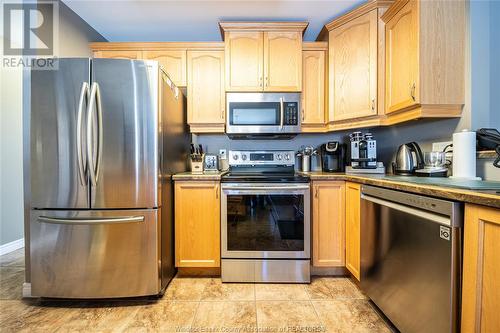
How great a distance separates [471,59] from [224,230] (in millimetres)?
2156

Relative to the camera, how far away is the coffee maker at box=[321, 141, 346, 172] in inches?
88.7

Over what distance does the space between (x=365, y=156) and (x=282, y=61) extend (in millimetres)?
1183

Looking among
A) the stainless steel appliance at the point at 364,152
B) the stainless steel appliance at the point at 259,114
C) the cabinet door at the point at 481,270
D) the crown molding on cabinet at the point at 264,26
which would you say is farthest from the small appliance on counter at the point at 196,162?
the cabinet door at the point at 481,270

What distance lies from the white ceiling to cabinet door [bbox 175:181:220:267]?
1556mm

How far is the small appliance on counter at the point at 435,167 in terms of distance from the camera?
4.96 ft

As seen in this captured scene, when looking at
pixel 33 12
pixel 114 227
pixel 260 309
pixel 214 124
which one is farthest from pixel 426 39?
pixel 33 12

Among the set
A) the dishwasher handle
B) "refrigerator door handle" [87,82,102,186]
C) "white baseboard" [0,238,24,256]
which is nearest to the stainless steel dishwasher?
the dishwasher handle

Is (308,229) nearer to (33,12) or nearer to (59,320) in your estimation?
(59,320)

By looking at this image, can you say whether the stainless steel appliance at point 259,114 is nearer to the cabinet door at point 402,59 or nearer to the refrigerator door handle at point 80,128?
the cabinet door at point 402,59

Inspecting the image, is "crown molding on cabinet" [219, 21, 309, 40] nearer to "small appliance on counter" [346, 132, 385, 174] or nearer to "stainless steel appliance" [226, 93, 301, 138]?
"stainless steel appliance" [226, 93, 301, 138]

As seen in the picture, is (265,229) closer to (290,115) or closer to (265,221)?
(265,221)

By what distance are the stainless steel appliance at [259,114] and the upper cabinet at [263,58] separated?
9 cm

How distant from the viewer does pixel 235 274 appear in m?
1.89

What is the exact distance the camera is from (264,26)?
7.03 ft
